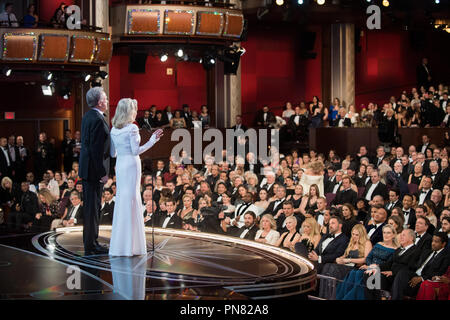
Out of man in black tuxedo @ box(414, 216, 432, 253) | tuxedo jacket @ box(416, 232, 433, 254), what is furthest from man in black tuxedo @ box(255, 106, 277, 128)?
tuxedo jacket @ box(416, 232, 433, 254)

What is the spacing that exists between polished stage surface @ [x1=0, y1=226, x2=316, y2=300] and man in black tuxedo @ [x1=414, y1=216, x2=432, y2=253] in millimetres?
1357

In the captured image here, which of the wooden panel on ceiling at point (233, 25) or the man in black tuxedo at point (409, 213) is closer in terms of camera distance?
the man in black tuxedo at point (409, 213)

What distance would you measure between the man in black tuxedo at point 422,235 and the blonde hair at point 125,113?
273 cm

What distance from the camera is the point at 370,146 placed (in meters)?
13.6

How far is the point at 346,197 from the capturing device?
8727 mm

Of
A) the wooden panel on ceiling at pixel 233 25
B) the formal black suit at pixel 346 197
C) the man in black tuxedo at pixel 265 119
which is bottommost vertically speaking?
the formal black suit at pixel 346 197

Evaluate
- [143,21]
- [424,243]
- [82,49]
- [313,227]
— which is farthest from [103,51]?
[424,243]

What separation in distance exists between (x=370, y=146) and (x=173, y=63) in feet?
21.1

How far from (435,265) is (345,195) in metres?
2.79

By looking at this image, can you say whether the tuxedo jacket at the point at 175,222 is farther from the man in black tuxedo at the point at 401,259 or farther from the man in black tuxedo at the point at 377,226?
the man in black tuxedo at the point at 401,259

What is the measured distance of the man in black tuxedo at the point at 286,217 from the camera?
752 centimetres

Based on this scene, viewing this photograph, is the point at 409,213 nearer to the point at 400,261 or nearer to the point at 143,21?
the point at 400,261

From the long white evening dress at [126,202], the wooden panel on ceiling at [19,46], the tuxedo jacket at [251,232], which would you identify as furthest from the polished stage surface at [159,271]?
the wooden panel on ceiling at [19,46]
